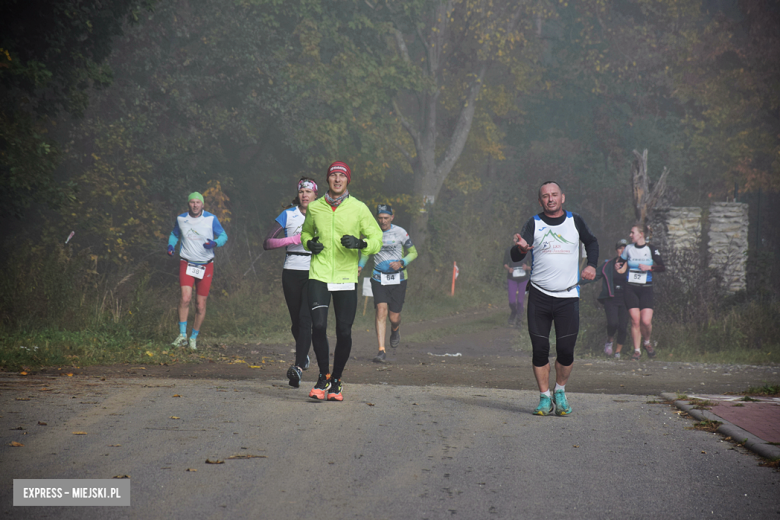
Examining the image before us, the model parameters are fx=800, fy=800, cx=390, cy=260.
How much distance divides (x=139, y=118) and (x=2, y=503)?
1889 centimetres

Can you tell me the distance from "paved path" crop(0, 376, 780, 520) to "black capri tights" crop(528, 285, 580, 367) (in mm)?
555

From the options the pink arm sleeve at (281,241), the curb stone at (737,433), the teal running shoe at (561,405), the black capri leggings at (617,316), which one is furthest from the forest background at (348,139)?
the curb stone at (737,433)

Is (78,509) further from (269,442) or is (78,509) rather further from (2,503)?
(269,442)

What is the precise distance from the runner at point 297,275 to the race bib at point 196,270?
2746 mm

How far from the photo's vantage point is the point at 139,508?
13.9ft

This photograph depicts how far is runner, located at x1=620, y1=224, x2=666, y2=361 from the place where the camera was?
13.1 m

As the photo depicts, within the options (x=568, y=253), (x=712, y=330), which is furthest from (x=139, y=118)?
(x=568, y=253)

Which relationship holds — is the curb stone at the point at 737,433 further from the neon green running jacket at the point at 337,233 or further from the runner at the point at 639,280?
the runner at the point at 639,280

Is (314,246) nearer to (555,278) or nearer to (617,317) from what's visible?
(555,278)

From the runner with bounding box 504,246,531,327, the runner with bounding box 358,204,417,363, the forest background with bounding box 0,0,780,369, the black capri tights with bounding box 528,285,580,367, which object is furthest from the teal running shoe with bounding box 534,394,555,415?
the runner with bounding box 504,246,531,327

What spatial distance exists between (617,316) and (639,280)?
37.1 inches

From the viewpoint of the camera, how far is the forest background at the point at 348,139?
1373 cm

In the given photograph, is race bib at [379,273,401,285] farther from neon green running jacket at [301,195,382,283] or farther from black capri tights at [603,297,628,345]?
black capri tights at [603,297,628,345]

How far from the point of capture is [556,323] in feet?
23.7
